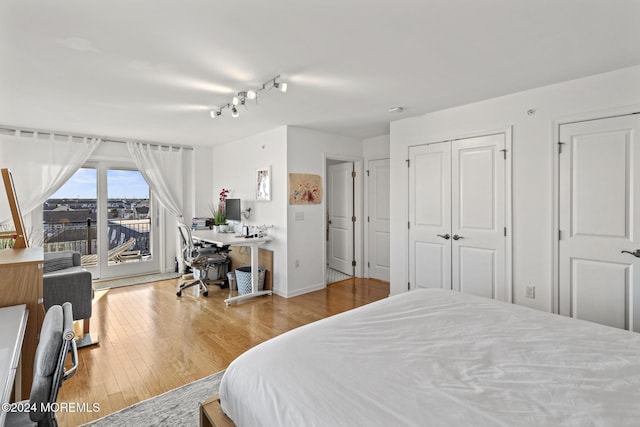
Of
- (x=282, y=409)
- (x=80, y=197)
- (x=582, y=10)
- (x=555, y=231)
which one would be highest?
(x=582, y=10)

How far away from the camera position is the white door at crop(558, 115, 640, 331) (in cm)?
252

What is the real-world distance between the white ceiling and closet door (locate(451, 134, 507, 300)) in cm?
58

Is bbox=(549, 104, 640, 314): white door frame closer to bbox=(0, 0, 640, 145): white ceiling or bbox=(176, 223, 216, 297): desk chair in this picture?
bbox=(0, 0, 640, 145): white ceiling

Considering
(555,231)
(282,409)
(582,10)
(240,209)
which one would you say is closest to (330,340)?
(282,409)

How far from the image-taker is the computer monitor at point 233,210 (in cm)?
496

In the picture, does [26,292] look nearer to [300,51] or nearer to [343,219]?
[300,51]

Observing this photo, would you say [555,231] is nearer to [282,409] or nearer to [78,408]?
[282,409]

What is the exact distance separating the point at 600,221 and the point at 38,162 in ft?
22.0

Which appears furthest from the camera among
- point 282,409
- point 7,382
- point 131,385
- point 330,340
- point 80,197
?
point 80,197

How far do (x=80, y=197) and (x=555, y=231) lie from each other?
20.8 ft

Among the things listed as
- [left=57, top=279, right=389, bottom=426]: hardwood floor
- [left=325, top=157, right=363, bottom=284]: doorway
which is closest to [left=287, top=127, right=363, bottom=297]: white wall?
[left=57, top=279, right=389, bottom=426]: hardwood floor

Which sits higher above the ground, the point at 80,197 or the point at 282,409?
the point at 80,197

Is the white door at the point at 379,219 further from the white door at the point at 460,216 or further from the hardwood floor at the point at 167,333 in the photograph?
the white door at the point at 460,216

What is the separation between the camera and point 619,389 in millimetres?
1133
